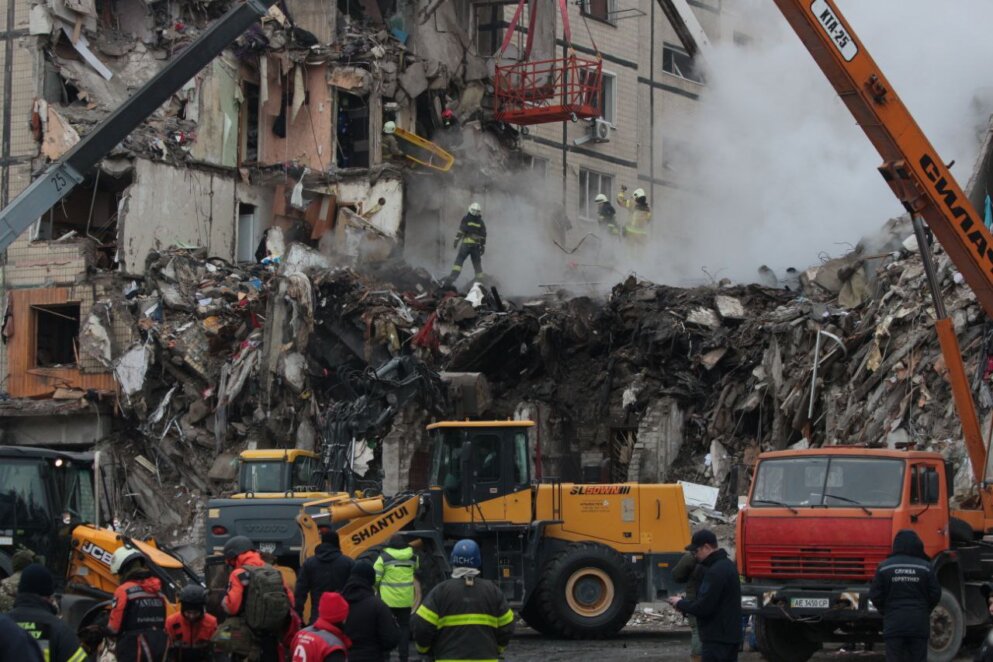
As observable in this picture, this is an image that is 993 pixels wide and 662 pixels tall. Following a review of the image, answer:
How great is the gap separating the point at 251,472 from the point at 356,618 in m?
11.4

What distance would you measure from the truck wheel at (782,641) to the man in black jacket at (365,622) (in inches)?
220

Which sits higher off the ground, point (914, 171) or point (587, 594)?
point (914, 171)

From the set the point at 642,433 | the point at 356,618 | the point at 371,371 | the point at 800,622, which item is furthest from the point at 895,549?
the point at 642,433

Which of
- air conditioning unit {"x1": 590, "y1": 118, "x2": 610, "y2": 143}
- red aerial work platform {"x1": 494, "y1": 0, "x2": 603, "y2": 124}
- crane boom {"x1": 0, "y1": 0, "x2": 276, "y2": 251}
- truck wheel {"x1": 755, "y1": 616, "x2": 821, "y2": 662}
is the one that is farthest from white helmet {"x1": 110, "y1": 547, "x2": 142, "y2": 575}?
air conditioning unit {"x1": 590, "y1": 118, "x2": 610, "y2": 143}

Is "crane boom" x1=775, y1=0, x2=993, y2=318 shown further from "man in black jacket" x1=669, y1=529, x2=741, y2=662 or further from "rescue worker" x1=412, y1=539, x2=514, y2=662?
"rescue worker" x1=412, y1=539, x2=514, y2=662

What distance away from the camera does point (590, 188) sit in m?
39.0

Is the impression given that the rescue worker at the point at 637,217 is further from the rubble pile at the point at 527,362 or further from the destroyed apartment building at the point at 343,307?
the rubble pile at the point at 527,362

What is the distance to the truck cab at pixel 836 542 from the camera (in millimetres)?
13031

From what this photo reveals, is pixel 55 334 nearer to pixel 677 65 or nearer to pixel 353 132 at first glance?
pixel 353 132

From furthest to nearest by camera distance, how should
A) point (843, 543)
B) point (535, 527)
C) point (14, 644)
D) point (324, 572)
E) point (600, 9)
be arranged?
1. point (600, 9)
2. point (535, 527)
3. point (843, 543)
4. point (324, 572)
5. point (14, 644)

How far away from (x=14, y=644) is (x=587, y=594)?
1095 centimetres

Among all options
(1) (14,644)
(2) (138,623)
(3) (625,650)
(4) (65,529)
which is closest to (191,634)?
(2) (138,623)

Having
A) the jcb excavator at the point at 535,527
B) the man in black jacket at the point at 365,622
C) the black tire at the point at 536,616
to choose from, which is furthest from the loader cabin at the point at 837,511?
the man in black jacket at the point at 365,622

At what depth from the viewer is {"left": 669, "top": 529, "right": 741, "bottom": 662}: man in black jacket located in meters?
9.99
